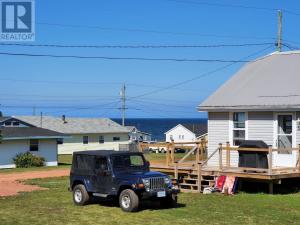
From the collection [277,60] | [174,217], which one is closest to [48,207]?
[174,217]

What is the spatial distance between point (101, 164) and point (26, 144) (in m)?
34.7

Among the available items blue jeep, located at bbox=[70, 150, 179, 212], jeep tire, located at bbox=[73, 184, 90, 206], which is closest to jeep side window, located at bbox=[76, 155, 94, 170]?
blue jeep, located at bbox=[70, 150, 179, 212]

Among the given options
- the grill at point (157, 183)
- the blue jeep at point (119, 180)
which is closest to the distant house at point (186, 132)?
the blue jeep at point (119, 180)

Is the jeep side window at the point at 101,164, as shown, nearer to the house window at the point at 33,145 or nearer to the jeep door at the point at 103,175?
the jeep door at the point at 103,175

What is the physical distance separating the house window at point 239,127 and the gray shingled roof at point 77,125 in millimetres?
52205

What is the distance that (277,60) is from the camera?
2658cm

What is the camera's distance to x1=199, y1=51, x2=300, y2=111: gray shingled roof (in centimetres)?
2316

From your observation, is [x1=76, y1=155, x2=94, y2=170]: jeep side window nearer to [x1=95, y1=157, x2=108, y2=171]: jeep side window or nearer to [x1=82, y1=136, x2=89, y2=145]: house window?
[x1=95, y1=157, x2=108, y2=171]: jeep side window

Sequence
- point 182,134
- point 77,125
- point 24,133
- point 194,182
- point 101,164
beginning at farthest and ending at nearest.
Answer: point 182,134, point 77,125, point 24,133, point 194,182, point 101,164

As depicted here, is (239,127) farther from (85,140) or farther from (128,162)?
(85,140)

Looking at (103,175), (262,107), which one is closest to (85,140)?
(262,107)

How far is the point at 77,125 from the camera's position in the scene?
7731cm

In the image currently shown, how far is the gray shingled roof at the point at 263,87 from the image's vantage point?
23.2 m

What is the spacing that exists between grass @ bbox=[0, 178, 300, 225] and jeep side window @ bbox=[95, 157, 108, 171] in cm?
123
